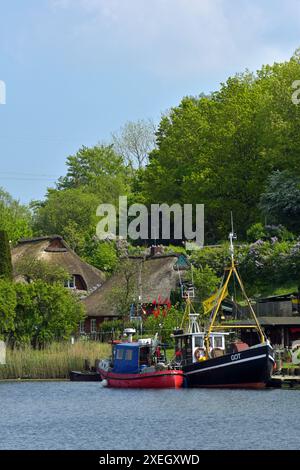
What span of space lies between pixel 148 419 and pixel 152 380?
1735 centimetres

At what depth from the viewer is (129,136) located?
175500mm

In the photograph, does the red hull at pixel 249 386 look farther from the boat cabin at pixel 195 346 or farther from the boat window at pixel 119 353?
the boat window at pixel 119 353

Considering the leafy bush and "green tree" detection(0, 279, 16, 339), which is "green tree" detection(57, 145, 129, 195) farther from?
"green tree" detection(0, 279, 16, 339)

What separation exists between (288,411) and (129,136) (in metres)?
118

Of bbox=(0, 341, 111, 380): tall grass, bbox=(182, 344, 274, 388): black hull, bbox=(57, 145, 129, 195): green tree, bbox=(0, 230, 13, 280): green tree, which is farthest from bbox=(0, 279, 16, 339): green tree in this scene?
bbox=(57, 145, 129, 195): green tree

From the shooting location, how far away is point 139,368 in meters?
77.4

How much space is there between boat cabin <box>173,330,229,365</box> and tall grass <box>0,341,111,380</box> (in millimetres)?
9877

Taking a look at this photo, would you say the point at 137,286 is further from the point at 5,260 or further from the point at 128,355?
the point at 128,355

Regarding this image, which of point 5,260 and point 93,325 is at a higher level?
point 5,260

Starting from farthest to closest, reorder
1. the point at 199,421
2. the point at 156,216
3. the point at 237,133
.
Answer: the point at 156,216, the point at 237,133, the point at 199,421

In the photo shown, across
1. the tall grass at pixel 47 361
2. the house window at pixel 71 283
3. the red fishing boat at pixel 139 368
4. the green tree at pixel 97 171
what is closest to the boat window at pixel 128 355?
the red fishing boat at pixel 139 368

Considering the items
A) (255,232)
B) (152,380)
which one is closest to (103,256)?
(255,232)
